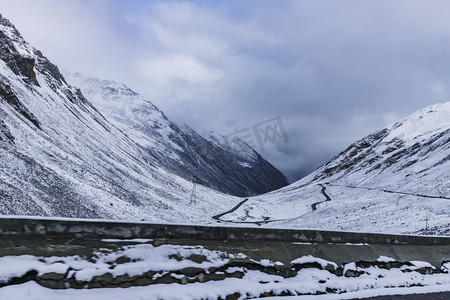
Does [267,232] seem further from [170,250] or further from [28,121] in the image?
[28,121]

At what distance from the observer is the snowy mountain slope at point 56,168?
29.8m

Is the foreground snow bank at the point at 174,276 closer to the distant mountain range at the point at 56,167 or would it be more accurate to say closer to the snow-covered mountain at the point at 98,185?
the snow-covered mountain at the point at 98,185

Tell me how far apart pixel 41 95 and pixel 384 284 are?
3766 inches

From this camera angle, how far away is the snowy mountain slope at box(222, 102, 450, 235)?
31.8 metres

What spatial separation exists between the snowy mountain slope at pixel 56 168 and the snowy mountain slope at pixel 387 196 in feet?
58.3

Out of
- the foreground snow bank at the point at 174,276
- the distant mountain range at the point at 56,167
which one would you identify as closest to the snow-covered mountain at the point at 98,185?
the distant mountain range at the point at 56,167

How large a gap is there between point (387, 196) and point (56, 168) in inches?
1953

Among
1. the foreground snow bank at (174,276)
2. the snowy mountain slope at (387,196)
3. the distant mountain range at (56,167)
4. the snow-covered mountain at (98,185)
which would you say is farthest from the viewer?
the snowy mountain slope at (387,196)

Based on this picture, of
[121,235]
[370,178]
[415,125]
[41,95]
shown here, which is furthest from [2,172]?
[415,125]

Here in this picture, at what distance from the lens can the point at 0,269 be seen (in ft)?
12.3

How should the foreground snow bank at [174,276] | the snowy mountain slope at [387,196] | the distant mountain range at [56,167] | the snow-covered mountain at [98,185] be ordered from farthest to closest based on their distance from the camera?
1. the snowy mountain slope at [387,196]
2. the distant mountain range at [56,167]
3. the snow-covered mountain at [98,185]
4. the foreground snow bank at [174,276]

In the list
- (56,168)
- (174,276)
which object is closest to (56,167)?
(56,168)

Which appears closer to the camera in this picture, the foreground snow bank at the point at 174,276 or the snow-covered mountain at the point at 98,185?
the foreground snow bank at the point at 174,276

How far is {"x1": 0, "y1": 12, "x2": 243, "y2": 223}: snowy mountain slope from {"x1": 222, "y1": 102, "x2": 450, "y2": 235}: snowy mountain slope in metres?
17.8
